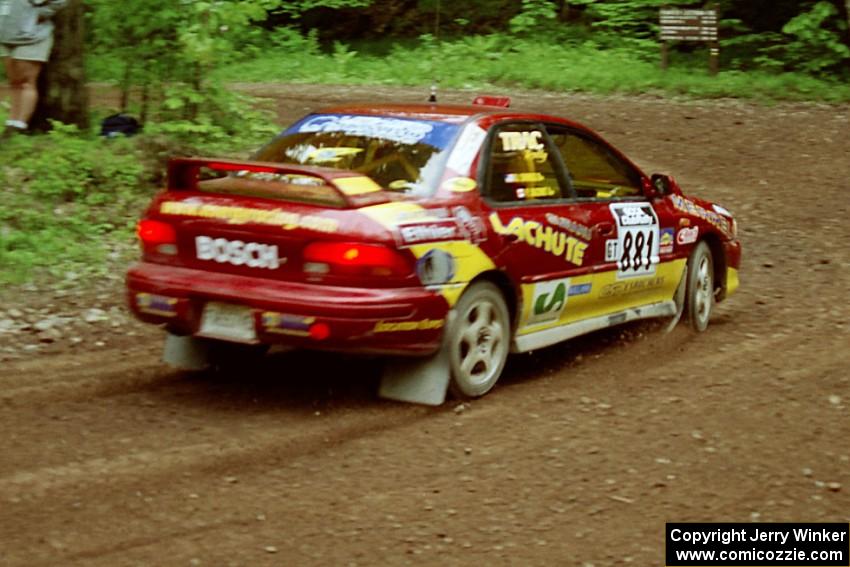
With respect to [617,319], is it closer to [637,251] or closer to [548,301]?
[637,251]

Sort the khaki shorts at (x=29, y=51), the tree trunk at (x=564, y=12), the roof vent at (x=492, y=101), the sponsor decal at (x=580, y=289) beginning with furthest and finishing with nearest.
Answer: the tree trunk at (x=564, y=12) < the khaki shorts at (x=29, y=51) < the roof vent at (x=492, y=101) < the sponsor decal at (x=580, y=289)

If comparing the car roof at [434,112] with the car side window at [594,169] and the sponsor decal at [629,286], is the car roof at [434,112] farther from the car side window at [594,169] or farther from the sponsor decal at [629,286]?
the sponsor decal at [629,286]

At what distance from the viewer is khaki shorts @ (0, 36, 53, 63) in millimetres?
11727

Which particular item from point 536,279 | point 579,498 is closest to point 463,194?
point 536,279

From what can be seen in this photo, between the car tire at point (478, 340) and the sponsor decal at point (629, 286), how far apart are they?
987 millimetres

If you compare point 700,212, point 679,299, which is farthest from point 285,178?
point 700,212

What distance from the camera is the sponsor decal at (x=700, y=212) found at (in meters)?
8.48

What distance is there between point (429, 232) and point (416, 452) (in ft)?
3.67

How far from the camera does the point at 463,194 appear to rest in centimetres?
660

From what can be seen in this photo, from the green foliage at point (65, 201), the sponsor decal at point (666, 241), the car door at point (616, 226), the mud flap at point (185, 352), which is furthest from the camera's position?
the green foliage at point (65, 201)

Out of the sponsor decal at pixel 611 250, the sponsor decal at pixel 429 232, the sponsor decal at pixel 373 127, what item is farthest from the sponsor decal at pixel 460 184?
the sponsor decal at pixel 611 250

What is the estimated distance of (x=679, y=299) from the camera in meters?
8.66

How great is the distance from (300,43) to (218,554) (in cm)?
2506

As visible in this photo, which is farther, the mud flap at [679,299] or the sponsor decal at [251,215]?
the mud flap at [679,299]
